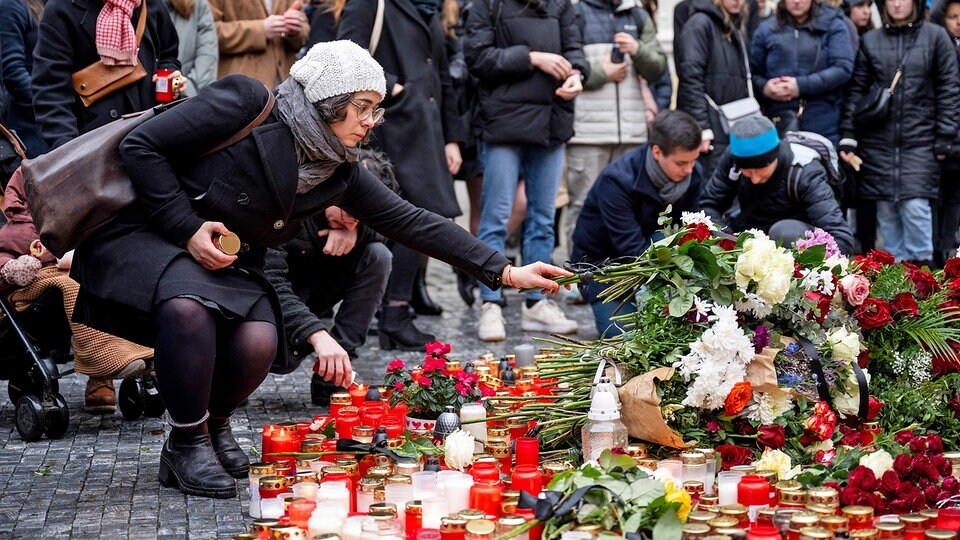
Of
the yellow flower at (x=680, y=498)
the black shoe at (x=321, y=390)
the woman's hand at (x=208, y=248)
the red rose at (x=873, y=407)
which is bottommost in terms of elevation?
the black shoe at (x=321, y=390)

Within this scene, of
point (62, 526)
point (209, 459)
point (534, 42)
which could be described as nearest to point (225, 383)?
point (209, 459)

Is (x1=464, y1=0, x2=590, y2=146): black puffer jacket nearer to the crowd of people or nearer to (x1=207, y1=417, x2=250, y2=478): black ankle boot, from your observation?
the crowd of people

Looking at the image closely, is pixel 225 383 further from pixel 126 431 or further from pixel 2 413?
pixel 2 413

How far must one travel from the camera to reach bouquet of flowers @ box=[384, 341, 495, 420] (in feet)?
17.4

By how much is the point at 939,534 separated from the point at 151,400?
3.58 meters

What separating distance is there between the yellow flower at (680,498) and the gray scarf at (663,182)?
12.4ft

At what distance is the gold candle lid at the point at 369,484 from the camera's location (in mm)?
4121

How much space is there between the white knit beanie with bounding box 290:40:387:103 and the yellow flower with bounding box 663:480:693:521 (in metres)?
1.77

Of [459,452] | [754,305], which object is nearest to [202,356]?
[459,452]

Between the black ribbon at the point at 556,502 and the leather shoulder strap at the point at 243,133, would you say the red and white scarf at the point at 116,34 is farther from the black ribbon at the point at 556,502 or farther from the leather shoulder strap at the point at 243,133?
the black ribbon at the point at 556,502

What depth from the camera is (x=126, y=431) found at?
19.1 ft

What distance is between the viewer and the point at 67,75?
240 inches

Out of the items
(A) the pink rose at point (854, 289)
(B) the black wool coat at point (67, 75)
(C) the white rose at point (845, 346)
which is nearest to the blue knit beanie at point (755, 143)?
(A) the pink rose at point (854, 289)

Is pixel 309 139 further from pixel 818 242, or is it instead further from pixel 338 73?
pixel 818 242
